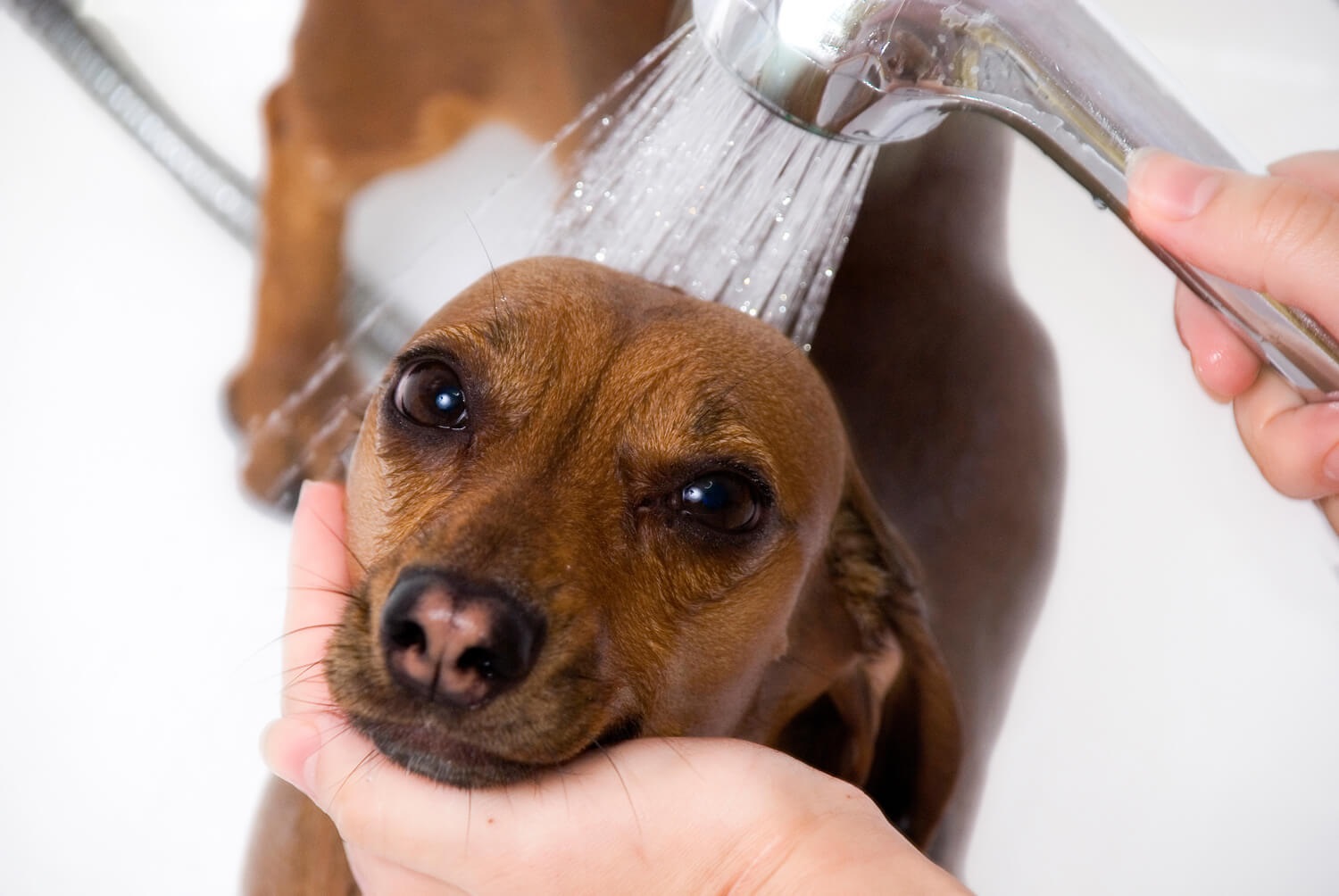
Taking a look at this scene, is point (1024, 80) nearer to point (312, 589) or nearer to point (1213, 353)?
point (1213, 353)

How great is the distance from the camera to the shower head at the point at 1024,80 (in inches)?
43.9

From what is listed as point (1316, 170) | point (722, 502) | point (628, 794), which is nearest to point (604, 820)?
point (628, 794)

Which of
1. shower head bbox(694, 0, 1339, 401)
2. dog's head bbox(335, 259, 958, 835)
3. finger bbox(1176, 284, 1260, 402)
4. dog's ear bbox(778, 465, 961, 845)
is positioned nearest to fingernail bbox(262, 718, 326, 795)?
dog's head bbox(335, 259, 958, 835)

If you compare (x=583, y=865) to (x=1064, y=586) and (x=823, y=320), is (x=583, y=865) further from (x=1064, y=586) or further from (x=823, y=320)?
(x=823, y=320)

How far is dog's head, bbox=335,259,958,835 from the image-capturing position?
108cm

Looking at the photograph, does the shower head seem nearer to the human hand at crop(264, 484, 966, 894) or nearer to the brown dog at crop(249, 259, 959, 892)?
the brown dog at crop(249, 259, 959, 892)

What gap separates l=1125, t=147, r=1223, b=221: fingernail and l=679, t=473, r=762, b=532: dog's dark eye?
59 cm

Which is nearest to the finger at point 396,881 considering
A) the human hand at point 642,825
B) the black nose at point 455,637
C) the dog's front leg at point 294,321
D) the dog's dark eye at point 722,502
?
the human hand at point 642,825

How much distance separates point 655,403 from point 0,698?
1.66 metres

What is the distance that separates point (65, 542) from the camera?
2.18 meters

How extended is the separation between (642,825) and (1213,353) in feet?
3.48

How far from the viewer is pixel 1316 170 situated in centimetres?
143

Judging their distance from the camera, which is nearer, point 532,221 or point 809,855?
point 809,855

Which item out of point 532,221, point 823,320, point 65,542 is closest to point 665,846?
point 823,320
